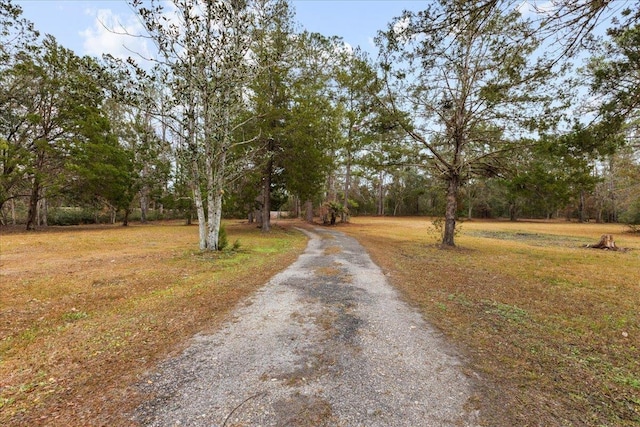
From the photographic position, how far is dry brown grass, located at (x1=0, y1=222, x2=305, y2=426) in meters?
2.51

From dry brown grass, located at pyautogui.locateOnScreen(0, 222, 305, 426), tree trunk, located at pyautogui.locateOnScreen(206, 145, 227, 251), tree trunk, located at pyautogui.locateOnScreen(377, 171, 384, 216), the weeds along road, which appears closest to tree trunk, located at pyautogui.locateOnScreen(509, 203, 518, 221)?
tree trunk, located at pyautogui.locateOnScreen(377, 171, 384, 216)

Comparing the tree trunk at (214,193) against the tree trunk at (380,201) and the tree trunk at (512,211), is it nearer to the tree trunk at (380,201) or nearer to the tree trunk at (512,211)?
the tree trunk at (380,201)

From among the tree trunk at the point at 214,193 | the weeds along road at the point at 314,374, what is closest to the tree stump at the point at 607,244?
the weeds along road at the point at 314,374

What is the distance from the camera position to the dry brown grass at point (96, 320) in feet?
8.22

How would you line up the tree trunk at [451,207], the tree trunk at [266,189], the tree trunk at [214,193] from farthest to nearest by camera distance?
1. the tree trunk at [266,189]
2. the tree trunk at [451,207]
3. the tree trunk at [214,193]

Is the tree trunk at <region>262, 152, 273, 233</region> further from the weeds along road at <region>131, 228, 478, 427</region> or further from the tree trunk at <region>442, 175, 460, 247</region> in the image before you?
the weeds along road at <region>131, 228, 478, 427</region>

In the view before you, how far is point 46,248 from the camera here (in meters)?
11.0

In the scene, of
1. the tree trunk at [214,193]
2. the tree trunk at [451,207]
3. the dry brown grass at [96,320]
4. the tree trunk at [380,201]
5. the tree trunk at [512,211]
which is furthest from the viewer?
the tree trunk at [380,201]

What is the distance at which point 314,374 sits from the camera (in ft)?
9.50

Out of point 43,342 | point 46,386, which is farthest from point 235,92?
point 46,386

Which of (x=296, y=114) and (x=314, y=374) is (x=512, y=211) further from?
(x=314, y=374)

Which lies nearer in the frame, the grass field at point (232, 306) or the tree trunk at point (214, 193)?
the grass field at point (232, 306)

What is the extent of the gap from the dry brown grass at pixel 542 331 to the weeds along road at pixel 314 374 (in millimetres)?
404

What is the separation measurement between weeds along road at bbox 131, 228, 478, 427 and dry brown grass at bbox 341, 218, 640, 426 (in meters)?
0.40
